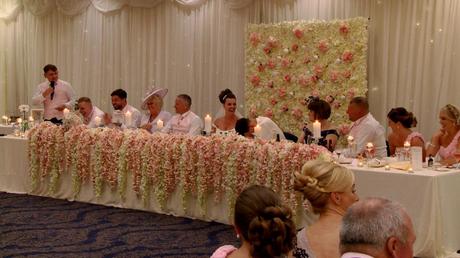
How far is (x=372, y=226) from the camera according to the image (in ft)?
5.84

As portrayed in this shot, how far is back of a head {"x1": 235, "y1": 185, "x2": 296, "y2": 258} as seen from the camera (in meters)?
2.19

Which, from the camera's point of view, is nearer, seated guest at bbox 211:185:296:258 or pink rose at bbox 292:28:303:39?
seated guest at bbox 211:185:296:258

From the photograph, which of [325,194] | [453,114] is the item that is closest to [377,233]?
[325,194]

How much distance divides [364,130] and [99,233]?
293 cm

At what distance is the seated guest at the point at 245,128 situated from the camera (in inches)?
265

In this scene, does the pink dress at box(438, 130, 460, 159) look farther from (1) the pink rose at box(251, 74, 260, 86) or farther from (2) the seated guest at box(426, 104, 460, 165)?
(1) the pink rose at box(251, 74, 260, 86)

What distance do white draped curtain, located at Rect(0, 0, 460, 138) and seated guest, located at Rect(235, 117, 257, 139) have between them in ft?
8.82

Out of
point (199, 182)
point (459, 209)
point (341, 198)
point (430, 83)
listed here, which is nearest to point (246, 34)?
point (430, 83)

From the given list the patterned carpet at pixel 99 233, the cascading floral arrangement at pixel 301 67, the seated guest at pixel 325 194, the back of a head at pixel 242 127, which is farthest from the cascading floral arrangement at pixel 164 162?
the cascading floral arrangement at pixel 301 67

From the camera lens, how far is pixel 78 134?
7480mm

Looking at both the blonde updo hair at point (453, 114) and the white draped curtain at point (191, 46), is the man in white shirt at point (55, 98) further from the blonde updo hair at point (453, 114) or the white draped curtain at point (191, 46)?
the blonde updo hair at point (453, 114)

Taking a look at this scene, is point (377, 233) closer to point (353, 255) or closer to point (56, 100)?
point (353, 255)

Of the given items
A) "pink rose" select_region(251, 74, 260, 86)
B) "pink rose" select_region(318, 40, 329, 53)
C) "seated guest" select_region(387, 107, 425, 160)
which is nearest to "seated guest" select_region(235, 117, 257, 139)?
"seated guest" select_region(387, 107, 425, 160)

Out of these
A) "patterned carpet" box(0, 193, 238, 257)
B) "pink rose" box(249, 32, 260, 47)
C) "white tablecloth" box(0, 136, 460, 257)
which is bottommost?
"patterned carpet" box(0, 193, 238, 257)
